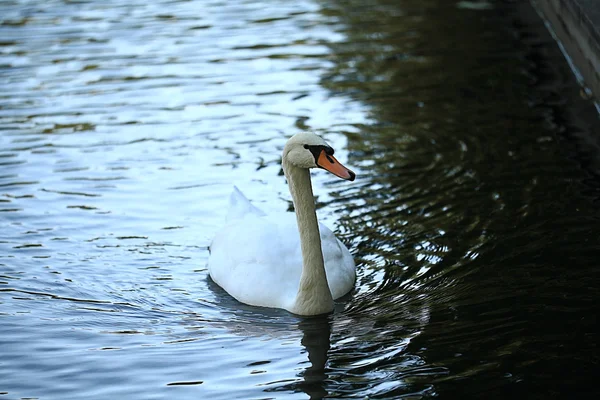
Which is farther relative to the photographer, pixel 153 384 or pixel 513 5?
pixel 513 5

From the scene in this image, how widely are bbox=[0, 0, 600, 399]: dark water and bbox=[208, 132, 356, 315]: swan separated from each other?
148mm

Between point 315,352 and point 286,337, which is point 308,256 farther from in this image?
point 315,352

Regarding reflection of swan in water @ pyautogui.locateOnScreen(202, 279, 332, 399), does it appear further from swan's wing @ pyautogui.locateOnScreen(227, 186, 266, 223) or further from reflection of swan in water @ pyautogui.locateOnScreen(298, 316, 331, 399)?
swan's wing @ pyautogui.locateOnScreen(227, 186, 266, 223)

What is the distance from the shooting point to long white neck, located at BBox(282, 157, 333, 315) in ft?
22.5

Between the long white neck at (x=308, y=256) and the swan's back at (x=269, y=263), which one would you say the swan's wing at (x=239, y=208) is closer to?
the swan's back at (x=269, y=263)

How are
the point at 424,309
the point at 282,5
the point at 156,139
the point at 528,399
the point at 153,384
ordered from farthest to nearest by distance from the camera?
the point at 282,5, the point at 156,139, the point at 424,309, the point at 153,384, the point at 528,399

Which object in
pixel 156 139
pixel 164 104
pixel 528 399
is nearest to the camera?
pixel 528 399

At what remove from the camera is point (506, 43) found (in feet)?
44.6

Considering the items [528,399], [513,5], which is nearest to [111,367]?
[528,399]

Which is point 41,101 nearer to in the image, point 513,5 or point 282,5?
point 282,5

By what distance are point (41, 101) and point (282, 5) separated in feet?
18.0

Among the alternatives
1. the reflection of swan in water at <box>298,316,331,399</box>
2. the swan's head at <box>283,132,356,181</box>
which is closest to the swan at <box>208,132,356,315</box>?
the swan's head at <box>283,132,356,181</box>

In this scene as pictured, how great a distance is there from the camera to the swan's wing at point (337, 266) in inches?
283

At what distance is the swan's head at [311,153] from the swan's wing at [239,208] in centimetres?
148
